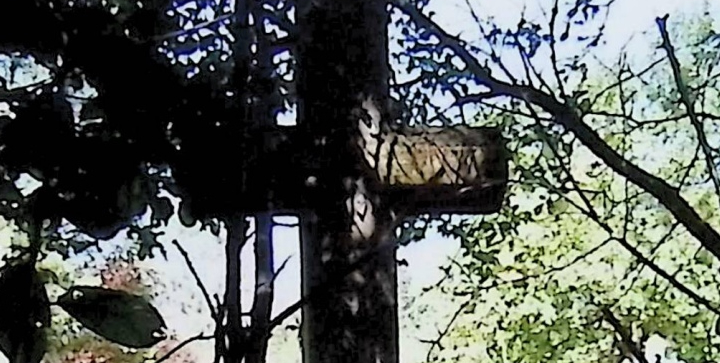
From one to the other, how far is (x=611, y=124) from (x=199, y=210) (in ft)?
1.40

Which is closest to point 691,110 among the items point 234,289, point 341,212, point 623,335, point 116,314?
point 623,335

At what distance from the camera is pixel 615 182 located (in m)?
1.03

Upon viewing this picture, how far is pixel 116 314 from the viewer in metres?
0.80

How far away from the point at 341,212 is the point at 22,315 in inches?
10.9

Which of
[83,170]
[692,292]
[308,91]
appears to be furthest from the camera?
[692,292]

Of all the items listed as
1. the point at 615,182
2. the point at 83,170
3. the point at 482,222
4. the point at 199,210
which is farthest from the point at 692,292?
the point at 83,170

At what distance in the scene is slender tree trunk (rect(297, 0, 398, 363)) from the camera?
882mm

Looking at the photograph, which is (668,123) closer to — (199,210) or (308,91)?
(308,91)

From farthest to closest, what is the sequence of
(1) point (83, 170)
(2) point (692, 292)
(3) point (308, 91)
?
(2) point (692, 292)
(3) point (308, 91)
(1) point (83, 170)

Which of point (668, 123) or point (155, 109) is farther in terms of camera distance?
point (668, 123)

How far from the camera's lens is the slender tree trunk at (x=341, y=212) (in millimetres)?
882

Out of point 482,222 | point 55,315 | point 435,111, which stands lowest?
point 55,315

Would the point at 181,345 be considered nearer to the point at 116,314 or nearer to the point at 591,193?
the point at 116,314

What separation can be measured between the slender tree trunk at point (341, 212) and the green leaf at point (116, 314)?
134 millimetres
